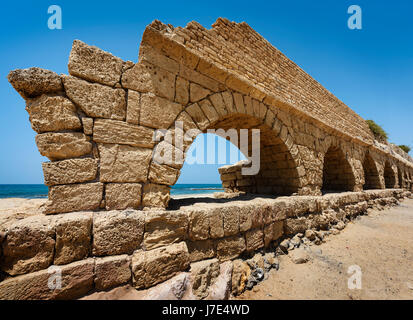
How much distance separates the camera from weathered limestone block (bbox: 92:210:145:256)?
1.64 metres

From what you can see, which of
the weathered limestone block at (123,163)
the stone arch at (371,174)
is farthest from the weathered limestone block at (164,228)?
the stone arch at (371,174)

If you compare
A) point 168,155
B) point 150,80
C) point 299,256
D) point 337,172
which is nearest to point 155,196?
point 168,155

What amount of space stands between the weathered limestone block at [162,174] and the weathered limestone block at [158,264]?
0.75m

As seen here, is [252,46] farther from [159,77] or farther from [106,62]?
[106,62]

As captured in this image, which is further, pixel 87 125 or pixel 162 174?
pixel 162 174

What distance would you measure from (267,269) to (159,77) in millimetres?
3123

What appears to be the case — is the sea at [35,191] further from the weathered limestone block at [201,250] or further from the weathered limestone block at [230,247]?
the weathered limestone block at [230,247]

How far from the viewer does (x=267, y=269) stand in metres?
2.56

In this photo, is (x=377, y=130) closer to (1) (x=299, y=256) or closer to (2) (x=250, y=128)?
(2) (x=250, y=128)

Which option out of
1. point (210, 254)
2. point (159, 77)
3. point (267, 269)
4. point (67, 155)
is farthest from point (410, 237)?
→ point (67, 155)

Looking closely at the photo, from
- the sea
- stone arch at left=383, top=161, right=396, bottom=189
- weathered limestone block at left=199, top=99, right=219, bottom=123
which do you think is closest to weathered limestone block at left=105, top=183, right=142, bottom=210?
weathered limestone block at left=199, top=99, right=219, bottom=123

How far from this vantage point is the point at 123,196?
6.35 feet

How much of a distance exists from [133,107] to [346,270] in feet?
12.2
